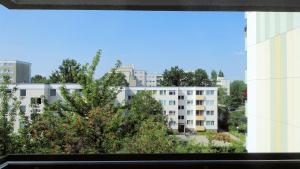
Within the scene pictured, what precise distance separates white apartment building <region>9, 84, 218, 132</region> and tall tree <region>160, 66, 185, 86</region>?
8cm

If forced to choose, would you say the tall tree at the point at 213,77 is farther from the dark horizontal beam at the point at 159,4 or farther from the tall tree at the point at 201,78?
the dark horizontal beam at the point at 159,4

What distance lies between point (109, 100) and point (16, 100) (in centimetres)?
124

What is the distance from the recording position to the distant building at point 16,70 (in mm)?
3697

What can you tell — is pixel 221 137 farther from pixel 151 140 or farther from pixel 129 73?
pixel 129 73

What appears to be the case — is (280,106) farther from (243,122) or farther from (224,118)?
(224,118)

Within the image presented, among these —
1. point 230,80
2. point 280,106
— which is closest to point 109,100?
point 230,80

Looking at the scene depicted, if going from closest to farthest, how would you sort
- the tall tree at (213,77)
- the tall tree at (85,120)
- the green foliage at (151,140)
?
the tall tree at (213,77), the green foliage at (151,140), the tall tree at (85,120)

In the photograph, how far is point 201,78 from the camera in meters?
3.90

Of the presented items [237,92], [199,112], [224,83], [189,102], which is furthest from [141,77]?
[237,92]

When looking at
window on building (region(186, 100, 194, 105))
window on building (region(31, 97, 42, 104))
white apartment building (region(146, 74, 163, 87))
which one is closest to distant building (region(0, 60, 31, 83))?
window on building (region(31, 97, 42, 104))

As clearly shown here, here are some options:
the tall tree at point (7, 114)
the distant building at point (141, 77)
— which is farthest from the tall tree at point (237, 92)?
the tall tree at point (7, 114)

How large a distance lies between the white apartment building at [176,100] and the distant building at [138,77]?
0.23 feet

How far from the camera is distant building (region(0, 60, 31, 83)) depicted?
12.1 ft

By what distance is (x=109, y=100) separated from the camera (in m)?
4.60
